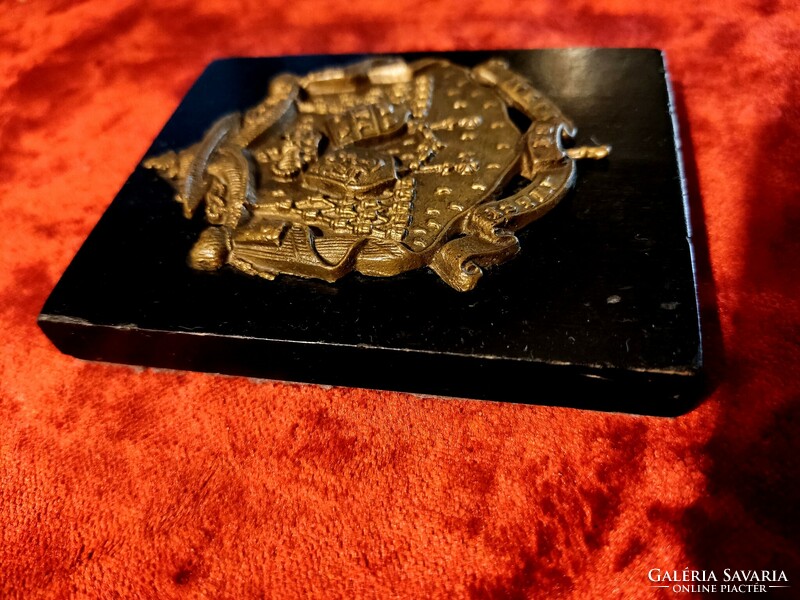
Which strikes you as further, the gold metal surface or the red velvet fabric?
the gold metal surface

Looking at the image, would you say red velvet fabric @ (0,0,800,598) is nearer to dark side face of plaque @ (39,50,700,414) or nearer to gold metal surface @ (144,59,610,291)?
dark side face of plaque @ (39,50,700,414)

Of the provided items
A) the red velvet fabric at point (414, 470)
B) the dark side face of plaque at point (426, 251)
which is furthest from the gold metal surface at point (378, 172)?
the red velvet fabric at point (414, 470)

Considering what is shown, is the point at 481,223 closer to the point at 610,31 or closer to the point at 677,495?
the point at 677,495

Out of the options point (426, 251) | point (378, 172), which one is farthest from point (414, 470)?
point (378, 172)

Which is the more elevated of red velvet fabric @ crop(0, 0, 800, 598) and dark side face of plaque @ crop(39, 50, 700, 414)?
dark side face of plaque @ crop(39, 50, 700, 414)

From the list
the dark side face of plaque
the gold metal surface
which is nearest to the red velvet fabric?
the dark side face of plaque

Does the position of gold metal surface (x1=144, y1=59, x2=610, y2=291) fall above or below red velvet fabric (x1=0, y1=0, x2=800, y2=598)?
above

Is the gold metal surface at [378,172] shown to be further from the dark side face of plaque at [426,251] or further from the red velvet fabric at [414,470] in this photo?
the red velvet fabric at [414,470]

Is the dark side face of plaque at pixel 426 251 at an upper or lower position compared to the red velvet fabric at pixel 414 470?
upper

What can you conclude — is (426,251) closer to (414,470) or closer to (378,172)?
(378,172)

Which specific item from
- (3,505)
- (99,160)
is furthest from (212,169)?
(3,505)
